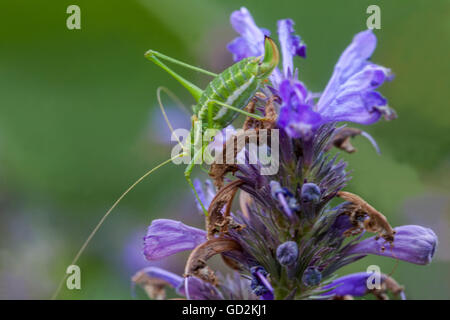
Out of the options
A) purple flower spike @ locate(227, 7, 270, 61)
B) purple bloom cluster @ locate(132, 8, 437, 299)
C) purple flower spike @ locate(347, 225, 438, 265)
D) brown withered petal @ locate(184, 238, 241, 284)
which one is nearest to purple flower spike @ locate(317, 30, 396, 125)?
purple bloom cluster @ locate(132, 8, 437, 299)

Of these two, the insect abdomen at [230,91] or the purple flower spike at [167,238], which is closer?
the insect abdomen at [230,91]

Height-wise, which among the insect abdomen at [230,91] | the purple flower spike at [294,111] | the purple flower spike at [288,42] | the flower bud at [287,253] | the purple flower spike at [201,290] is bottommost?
the purple flower spike at [201,290]

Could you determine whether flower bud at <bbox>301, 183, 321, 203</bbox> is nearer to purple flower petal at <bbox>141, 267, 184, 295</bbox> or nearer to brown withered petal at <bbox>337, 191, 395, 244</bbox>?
brown withered petal at <bbox>337, 191, 395, 244</bbox>

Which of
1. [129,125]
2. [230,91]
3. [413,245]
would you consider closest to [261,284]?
[413,245]

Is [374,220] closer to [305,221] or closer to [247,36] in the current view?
[305,221]

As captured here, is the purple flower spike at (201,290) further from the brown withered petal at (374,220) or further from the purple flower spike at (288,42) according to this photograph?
the purple flower spike at (288,42)

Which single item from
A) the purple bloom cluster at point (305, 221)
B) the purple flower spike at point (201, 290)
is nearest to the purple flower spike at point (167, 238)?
the purple bloom cluster at point (305, 221)

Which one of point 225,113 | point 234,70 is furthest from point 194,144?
point 234,70

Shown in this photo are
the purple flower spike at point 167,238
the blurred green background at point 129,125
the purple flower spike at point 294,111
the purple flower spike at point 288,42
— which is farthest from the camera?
the blurred green background at point 129,125
